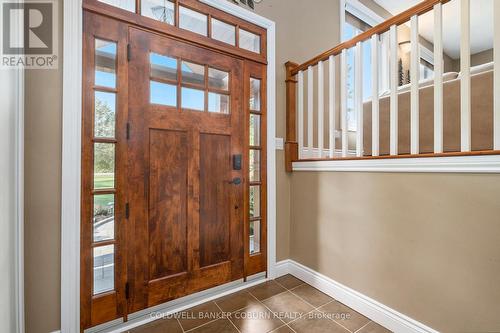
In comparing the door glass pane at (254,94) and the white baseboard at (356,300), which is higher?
the door glass pane at (254,94)

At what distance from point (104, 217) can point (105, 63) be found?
3.12 feet

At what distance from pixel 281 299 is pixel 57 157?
174cm

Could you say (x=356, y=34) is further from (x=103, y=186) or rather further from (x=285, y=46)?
(x=103, y=186)

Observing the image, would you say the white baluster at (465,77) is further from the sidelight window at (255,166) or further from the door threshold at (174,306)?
the door threshold at (174,306)

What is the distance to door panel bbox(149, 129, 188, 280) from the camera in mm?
1590

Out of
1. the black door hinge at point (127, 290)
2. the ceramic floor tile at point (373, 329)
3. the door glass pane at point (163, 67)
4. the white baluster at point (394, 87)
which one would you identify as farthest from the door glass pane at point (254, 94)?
the ceramic floor tile at point (373, 329)

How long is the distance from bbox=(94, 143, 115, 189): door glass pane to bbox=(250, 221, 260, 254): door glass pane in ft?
3.75

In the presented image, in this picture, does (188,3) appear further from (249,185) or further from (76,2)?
(249,185)

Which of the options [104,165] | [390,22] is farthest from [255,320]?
[390,22]

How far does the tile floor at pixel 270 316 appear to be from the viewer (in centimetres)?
147

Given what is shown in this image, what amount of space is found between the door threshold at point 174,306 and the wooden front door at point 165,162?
4 centimetres

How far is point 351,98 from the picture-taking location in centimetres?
302

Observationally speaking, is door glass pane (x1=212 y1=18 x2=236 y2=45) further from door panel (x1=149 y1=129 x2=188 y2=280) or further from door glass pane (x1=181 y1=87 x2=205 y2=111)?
door panel (x1=149 y1=129 x2=188 y2=280)

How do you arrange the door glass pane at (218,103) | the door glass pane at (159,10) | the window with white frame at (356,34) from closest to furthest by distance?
the door glass pane at (159,10) → the door glass pane at (218,103) → the window with white frame at (356,34)
